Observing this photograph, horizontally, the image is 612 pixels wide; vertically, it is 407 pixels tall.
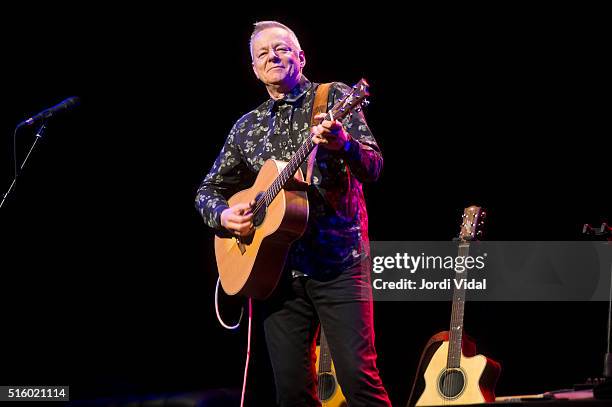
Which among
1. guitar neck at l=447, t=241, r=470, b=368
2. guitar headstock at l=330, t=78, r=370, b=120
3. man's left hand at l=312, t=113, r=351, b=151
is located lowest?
guitar neck at l=447, t=241, r=470, b=368

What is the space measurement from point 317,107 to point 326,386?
247 cm

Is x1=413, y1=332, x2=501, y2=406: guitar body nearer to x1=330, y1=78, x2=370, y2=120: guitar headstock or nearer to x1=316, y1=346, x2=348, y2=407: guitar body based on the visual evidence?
x1=316, y1=346, x2=348, y2=407: guitar body

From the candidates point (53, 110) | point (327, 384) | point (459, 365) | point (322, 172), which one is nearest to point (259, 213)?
point (322, 172)

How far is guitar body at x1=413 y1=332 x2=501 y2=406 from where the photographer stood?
14.0 feet

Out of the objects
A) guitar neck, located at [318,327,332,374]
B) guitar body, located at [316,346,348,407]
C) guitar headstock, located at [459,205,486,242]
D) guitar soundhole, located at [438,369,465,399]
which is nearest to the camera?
guitar soundhole, located at [438,369,465,399]

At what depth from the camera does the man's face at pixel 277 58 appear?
10.8 feet

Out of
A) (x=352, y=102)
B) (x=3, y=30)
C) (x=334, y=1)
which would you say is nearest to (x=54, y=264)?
(x=3, y=30)

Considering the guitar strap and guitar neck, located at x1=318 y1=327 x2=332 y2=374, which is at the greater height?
the guitar strap

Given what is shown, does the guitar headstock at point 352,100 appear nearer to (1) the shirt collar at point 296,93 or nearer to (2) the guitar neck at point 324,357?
(1) the shirt collar at point 296,93

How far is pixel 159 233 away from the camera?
19.0 feet

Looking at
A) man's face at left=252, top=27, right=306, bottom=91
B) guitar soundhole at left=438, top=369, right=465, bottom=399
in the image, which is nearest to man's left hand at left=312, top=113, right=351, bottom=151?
man's face at left=252, top=27, right=306, bottom=91

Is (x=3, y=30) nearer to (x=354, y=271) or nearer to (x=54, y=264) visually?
(x=54, y=264)

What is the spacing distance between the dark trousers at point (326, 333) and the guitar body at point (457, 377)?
154cm

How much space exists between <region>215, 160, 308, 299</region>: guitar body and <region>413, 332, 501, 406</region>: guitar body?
67.6 inches
